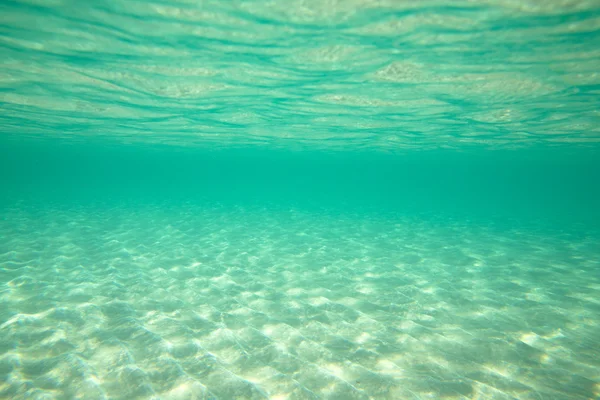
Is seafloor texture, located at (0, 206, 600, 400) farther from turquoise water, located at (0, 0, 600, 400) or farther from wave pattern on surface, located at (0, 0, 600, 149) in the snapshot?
wave pattern on surface, located at (0, 0, 600, 149)

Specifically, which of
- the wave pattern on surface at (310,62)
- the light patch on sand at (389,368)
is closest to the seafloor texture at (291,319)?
the light patch on sand at (389,368)

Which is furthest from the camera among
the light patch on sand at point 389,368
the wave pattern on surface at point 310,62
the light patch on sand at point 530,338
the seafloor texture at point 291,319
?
the wave pattern on surface at point 310,62

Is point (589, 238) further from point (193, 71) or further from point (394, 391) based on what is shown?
point (193, 71)

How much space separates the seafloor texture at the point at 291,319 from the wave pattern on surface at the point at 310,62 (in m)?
7.23

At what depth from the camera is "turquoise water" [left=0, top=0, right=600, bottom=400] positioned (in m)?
5.69

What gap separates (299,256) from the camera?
13539 millimetres

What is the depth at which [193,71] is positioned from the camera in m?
11.6

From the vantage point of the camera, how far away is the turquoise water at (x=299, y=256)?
569cm

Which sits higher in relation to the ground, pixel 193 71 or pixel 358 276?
pixel 193 71

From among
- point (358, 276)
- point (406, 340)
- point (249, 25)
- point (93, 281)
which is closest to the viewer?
point (406, 340)

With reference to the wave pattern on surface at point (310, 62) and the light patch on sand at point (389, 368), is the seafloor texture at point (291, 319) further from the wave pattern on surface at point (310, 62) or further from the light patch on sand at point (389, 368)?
the wave pattern on surface at point (310, 62)

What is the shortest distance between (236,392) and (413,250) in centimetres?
1213

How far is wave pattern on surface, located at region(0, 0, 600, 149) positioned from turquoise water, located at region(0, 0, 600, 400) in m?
0.08

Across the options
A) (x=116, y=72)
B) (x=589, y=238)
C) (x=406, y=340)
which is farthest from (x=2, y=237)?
(x=589, y=238)
